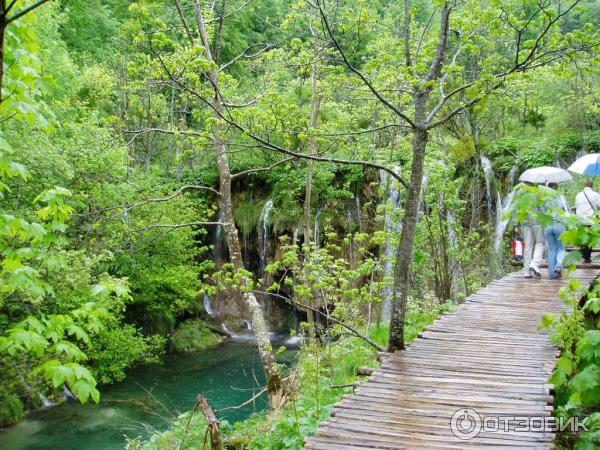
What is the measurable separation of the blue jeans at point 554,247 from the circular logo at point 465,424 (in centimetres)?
534

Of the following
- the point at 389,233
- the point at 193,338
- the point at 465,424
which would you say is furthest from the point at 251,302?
the point at 193,338

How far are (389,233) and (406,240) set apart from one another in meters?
3.57

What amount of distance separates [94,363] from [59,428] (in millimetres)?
2592

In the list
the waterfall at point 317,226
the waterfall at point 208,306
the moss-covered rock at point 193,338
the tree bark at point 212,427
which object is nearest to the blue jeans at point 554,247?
the tree bark at point 212,427

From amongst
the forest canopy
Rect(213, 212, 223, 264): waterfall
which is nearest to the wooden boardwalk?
the forest canopy

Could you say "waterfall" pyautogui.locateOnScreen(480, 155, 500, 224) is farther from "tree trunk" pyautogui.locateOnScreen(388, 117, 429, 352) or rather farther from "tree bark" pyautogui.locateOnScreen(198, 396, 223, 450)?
"tree bark" pyautogui.locateOnScreen(198, 396, 223, 450)

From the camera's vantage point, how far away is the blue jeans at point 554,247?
28.9 feet

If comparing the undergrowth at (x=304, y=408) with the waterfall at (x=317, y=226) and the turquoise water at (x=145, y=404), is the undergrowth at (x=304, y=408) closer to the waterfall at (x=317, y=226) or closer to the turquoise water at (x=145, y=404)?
the turquoise water at (x=145, y=404)

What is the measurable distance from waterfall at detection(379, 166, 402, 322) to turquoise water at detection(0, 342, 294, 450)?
3585 mm

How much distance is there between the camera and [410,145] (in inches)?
462

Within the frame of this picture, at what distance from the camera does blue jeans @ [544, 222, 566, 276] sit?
8820mm

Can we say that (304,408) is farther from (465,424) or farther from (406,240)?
(465,424)

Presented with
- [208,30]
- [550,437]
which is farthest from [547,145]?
[550,437]

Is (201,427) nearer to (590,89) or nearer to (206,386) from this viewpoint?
(206,386)
